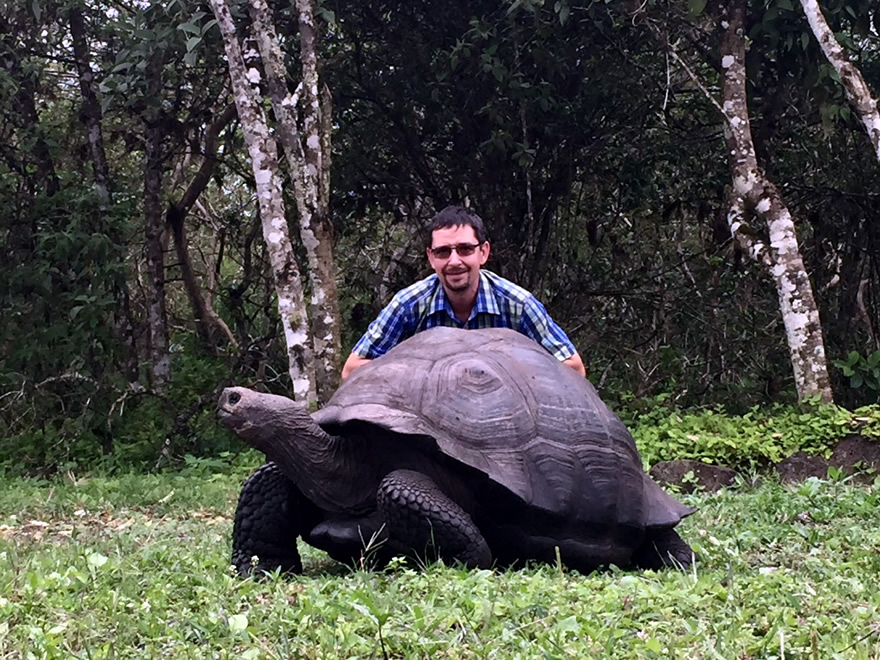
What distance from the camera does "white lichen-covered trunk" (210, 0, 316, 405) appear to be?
21.6 feet

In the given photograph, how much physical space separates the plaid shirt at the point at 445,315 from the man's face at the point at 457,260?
158 mm

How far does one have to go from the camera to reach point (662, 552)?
3631mm

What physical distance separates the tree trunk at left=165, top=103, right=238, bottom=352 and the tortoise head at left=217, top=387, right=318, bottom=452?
20.9 ft

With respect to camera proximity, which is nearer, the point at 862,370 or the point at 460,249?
the point at 460,249

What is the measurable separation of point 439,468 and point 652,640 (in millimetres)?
1220

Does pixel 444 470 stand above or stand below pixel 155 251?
below

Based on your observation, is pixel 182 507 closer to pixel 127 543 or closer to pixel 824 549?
pixel 127 543

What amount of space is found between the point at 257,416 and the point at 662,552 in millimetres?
1556

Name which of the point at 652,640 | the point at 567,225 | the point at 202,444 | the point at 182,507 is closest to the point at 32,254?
the point at 202,444

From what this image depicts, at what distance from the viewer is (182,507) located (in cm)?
605

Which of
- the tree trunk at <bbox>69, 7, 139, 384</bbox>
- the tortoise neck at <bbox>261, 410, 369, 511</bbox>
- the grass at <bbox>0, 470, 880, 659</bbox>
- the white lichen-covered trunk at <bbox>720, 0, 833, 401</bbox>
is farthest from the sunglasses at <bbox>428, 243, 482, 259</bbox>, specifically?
the tree trunk at <bbox>69, 7, 139, 384</bbox>

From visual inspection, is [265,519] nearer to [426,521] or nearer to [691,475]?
[426,521]

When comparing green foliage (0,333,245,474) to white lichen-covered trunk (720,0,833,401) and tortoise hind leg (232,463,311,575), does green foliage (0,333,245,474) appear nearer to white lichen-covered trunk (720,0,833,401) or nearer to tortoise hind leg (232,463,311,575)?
white lichen-covered trunk (720,0,833,401)

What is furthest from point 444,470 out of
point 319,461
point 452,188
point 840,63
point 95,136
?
point 95,136
